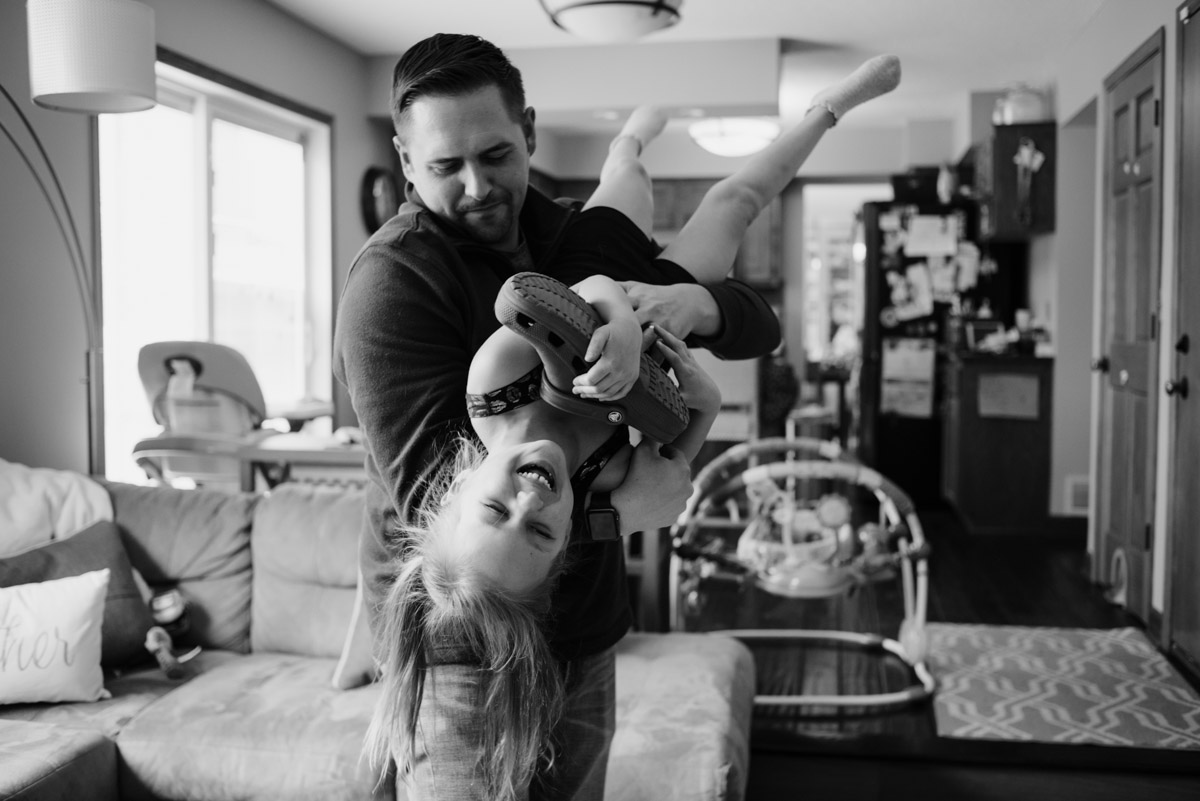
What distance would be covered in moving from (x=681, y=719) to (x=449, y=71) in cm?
165

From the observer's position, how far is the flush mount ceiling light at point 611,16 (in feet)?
11.4

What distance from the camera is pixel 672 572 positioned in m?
3.37

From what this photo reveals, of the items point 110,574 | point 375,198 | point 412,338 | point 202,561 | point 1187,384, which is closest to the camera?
point 412,338

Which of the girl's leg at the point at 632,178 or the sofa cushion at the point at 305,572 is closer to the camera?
the girl's leg at the point at 632,178

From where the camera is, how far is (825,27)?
18.1ft

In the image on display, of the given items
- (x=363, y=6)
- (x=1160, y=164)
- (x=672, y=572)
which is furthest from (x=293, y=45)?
(x=1160, y=164)

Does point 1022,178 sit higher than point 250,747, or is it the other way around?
point 1022,178

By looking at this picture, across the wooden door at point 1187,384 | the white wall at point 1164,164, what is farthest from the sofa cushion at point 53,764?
the white wall at point 1164,164

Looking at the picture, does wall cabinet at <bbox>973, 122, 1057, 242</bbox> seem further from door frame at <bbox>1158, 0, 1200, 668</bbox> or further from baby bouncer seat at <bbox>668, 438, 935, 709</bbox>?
baby bouncer seat at <bbox>668, 438, 935, 709</bbox>

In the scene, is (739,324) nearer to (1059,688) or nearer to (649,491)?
(649,491)

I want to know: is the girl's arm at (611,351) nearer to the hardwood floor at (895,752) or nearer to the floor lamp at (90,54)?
the hardwood floor at (895,752)

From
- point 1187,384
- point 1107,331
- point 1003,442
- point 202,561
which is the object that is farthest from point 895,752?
point 1003,442

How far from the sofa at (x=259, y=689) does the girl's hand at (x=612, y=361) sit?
1.16 metres

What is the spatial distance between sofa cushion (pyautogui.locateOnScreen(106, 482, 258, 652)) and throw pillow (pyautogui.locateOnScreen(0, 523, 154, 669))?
0.14 m
